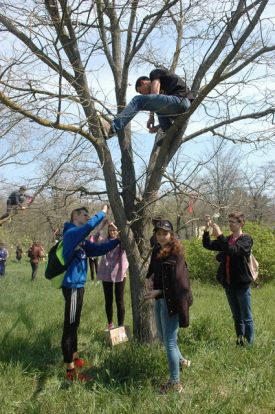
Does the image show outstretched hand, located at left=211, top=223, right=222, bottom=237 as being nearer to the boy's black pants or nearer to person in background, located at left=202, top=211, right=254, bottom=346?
person in background, located at left=202, top=211, right=254, bottom=346

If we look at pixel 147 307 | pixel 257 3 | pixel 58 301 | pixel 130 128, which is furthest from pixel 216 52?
pixel 58 301

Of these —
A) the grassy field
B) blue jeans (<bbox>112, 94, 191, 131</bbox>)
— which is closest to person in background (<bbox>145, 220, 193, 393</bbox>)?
the grassy field

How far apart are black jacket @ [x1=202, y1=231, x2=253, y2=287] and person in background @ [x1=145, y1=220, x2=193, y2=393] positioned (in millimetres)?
927

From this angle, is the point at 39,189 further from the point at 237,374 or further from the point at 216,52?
the point at 237,374

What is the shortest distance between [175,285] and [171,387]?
0.87 m

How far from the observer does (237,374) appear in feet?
13.9

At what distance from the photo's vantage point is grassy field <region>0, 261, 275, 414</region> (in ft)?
11.8

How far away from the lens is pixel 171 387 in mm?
3852

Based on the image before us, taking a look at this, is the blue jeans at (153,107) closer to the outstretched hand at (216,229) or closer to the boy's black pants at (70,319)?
the outstretched hand at (216,229)

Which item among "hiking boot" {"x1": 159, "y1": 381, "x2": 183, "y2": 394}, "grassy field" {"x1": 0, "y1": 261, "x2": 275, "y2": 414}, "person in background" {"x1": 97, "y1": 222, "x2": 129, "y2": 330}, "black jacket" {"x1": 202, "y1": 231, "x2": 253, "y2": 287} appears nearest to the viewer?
"grassy field" {"x1": 0, "y1": 261, "x2": 275, "y2": 414}

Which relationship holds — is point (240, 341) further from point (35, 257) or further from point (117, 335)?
point (35, 257)

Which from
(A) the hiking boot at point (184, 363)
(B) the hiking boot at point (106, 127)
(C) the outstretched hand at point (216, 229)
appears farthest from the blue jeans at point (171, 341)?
(B) the hiking boot at point (106, 127)

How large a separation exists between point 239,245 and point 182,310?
136cm

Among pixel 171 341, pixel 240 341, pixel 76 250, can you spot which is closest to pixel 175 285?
pixel 171 341
